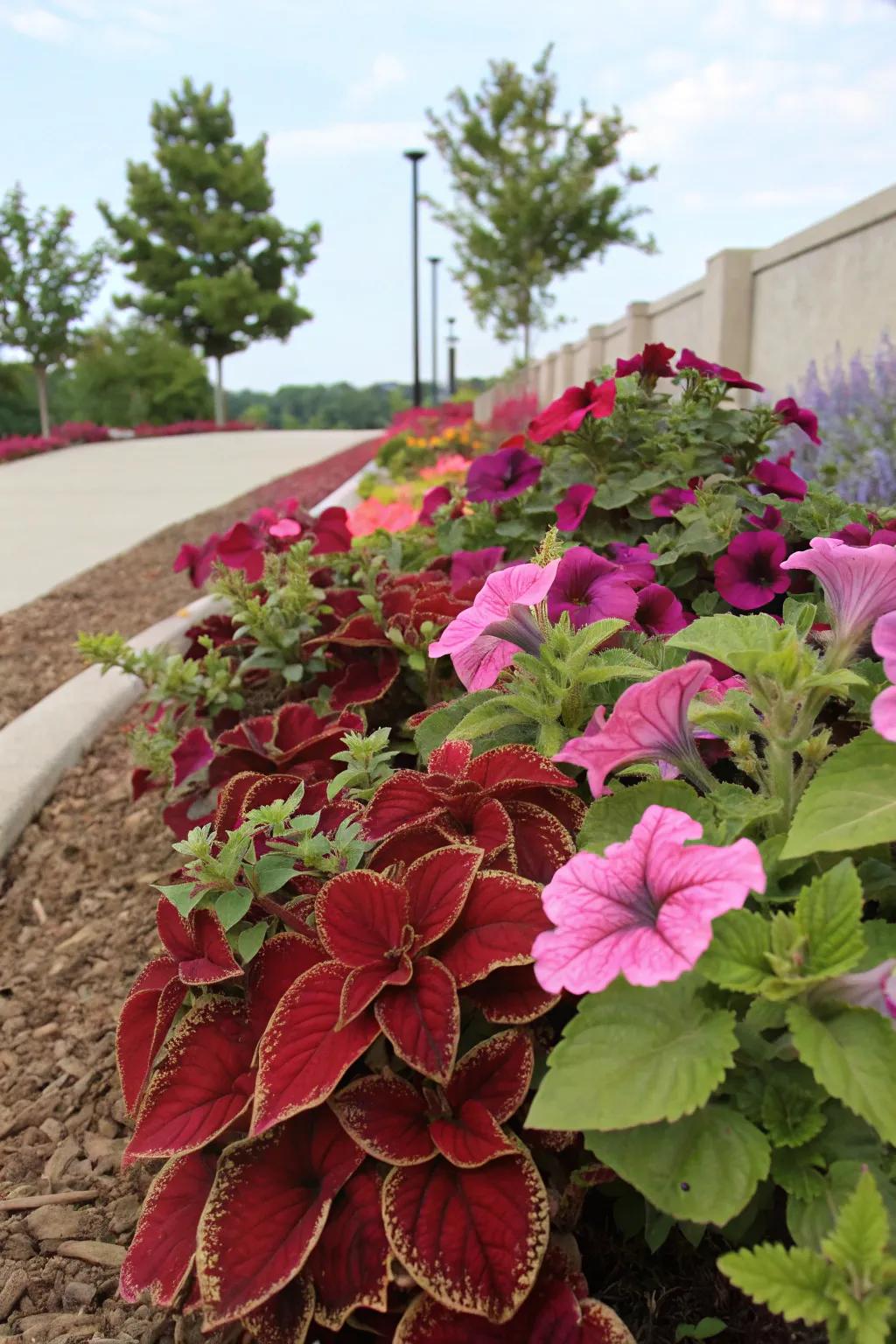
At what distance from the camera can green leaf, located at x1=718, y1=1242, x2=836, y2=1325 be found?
80 cm

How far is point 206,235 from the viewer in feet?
Answer: 111

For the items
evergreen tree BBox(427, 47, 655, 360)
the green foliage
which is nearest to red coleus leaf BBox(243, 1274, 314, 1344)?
the green foliage

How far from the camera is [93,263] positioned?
29.4 meters

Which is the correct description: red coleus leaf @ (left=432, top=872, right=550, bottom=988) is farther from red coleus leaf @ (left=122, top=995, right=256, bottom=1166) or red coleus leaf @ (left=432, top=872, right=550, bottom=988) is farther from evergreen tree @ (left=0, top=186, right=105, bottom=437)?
evergreen tree @ (left=0, top=186, right=105, bottom=437)

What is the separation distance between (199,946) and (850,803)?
90 cm

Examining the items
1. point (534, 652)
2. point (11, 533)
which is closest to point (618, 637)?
point (534, 652)

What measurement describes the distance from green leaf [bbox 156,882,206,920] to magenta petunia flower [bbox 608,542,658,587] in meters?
0.88

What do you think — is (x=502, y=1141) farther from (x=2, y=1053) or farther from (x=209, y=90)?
(x=209, y=90)

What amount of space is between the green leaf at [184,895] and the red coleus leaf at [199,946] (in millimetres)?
46

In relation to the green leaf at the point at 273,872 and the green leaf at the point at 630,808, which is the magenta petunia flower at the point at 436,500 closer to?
the green leaf at the point at 273,872

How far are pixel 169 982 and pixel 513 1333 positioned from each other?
0.65m

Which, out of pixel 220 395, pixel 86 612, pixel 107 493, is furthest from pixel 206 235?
pixel 86 612

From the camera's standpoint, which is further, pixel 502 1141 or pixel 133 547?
pixel 133 547

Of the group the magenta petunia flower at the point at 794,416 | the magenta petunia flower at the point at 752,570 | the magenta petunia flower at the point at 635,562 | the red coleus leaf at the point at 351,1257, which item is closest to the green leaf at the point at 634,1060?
the red coleus leaf at the point at 351,1257
